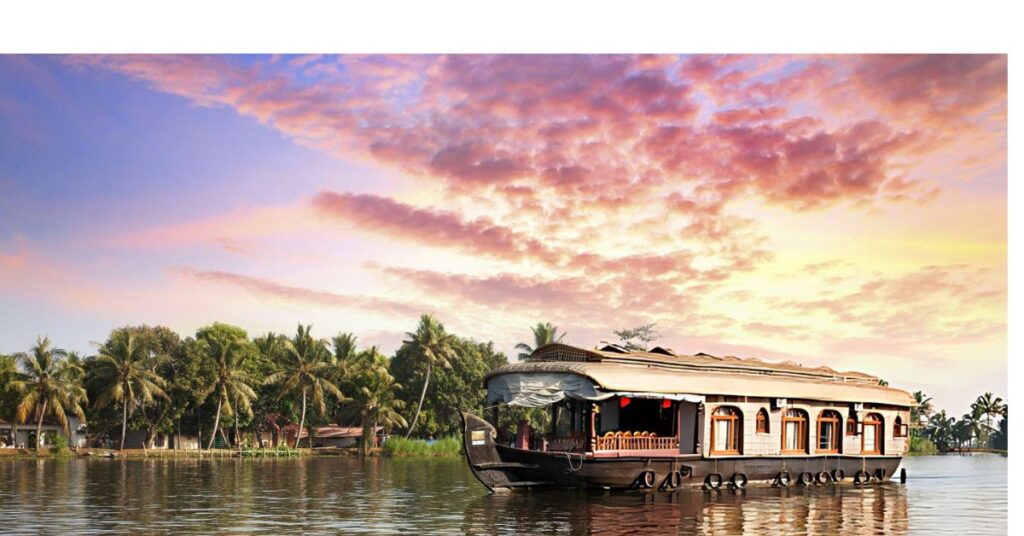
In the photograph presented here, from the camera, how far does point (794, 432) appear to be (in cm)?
2369

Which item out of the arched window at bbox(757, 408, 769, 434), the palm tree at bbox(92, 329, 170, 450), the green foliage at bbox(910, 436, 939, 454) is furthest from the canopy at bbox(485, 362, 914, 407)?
the green foliage at bbox(910, 436, 939, 454)

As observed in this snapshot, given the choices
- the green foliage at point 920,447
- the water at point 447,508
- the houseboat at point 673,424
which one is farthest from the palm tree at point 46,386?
the green foliage at point 920,447

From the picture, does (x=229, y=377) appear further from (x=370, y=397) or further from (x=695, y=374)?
(x=695, y=374)

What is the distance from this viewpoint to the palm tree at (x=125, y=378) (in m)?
44.0

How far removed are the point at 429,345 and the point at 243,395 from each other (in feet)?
30.5

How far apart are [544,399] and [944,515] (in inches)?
296

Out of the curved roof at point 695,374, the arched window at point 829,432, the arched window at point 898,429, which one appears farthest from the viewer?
the arched window at point 898,429

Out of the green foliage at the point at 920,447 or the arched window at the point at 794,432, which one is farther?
the green foliage at the point at 920,447

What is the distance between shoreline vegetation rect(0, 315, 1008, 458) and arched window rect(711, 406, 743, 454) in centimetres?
Result: 2073

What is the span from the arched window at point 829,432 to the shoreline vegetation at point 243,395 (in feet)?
63.1

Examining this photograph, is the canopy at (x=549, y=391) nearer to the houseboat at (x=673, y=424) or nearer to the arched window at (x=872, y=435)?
the houseboat at (x=673, y=424)

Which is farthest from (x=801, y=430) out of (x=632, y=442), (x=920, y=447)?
(x=920, y=447)

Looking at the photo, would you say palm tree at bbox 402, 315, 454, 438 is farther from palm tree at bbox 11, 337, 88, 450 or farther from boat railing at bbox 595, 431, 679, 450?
boat railing at bbox 595, 431, 679, 450

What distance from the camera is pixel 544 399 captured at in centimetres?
2044
